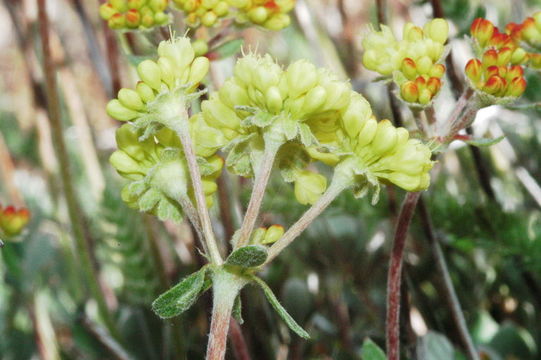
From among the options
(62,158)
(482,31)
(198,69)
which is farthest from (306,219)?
(62,158)

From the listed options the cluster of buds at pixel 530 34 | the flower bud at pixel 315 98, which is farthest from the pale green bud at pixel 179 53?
the cluster of buds at pixel 530 34

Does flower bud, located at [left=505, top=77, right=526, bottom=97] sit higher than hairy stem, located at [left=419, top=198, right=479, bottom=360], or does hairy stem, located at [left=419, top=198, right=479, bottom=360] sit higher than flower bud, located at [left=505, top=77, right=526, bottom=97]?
flower bud, located at [left=505, top=77, right=526, bottom=97]

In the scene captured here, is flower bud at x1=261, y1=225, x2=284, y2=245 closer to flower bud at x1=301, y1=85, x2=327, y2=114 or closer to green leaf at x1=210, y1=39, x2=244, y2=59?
flower bud at x1=301, y1=85, x2=327, y2=114

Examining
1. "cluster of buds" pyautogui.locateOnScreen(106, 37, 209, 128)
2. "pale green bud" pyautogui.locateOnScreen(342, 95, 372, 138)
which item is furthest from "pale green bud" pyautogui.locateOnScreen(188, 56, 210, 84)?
"pale green bud" pyautogui.locateOnScreen(342, 95, 372, 138)

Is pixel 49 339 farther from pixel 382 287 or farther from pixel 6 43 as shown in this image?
pixel 6 43

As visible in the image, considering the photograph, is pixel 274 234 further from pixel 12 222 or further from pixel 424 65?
pixel 12 222

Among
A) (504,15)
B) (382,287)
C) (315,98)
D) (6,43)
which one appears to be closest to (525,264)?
(382,287)
